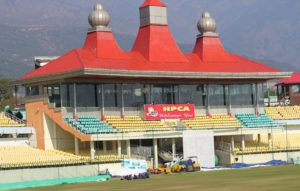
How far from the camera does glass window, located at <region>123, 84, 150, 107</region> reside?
79.9 metres

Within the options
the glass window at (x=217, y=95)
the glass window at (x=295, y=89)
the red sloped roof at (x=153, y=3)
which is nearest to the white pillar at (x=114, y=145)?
the glass window at (x=217, y=95)

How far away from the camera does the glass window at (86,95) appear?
76.8 meters

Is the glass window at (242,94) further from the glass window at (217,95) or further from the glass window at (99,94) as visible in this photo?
Result: the glass window at (99,94)

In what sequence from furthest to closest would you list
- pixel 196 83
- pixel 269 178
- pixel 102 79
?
pixel 196 83 < pixel 102 79 < pixel 269 178

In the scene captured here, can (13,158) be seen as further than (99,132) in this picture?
No

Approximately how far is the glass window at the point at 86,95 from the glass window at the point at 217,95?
45.0 ft

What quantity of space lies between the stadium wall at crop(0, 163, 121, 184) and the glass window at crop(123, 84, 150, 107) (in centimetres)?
1195

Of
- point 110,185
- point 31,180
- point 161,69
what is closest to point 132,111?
point 161,69

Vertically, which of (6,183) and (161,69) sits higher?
(161,69)

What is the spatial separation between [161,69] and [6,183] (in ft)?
73.3

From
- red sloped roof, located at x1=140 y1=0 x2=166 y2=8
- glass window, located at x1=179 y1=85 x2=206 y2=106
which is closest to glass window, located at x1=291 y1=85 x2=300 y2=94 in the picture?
glass window, located at x1=179 y1=85 x2=206 y2=106

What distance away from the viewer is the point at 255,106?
88.8 metres

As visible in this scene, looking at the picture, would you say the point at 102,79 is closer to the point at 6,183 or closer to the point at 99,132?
the point at 99,132

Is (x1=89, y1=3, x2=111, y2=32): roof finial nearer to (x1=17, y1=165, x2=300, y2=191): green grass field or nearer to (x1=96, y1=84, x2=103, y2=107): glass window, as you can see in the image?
(x1=96, y1=84, x2=103, y2=107): glass window
